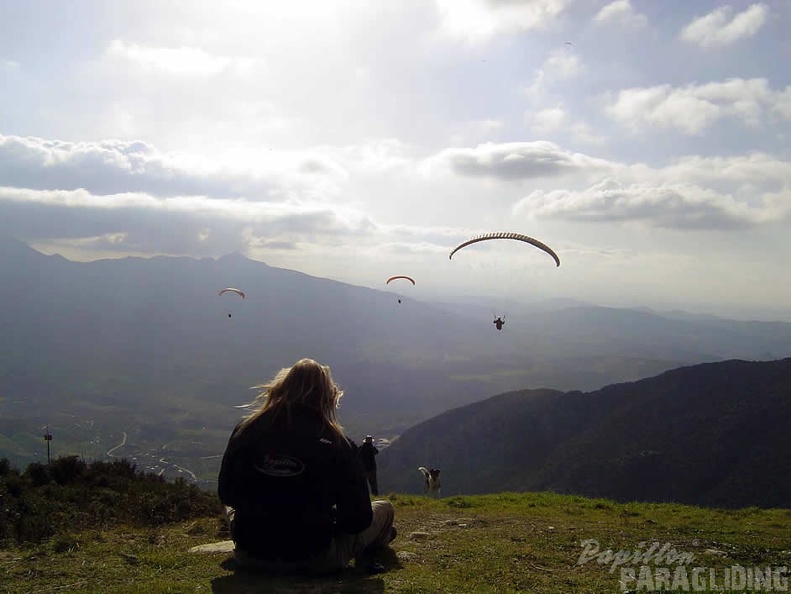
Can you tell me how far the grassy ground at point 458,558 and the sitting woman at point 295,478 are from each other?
0.40 m

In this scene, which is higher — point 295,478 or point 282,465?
point 282,465

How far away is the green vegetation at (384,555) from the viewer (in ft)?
22.9

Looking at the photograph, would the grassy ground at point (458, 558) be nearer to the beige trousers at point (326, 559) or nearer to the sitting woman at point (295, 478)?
the beige trousers at point (326, 559)

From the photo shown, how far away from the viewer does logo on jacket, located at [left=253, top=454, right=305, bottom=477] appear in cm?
600

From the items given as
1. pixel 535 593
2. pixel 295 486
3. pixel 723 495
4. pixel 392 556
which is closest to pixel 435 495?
pixel 392 556

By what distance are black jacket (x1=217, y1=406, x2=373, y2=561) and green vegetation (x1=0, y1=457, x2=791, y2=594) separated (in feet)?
1.77

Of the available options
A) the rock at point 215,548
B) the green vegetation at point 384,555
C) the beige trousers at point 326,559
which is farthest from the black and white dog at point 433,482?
the beige trousers at point 326,559

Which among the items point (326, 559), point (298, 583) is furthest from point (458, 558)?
point (298, 583)

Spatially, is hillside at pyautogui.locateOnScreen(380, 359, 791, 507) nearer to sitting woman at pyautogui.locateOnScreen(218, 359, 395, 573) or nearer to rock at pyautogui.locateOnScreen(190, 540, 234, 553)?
rock at pyautogui.locateOnScreen(190, 540, 234, 553)

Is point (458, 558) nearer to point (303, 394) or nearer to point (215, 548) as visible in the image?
point (215, 548)

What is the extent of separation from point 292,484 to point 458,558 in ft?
13.6

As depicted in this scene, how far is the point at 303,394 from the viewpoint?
6305 mm

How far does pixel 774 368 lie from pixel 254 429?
8972 cm

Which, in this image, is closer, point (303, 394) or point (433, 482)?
point (303, 394)
